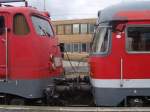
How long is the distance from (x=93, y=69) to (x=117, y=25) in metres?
1.24

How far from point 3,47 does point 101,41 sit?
8.19ft

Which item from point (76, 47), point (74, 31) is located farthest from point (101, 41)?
point (74, 31)

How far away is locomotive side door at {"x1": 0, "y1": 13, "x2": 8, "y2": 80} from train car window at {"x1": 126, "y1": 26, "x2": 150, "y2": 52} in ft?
10.1

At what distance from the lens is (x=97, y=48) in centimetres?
1202

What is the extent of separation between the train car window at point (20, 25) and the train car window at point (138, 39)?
260 centimetres

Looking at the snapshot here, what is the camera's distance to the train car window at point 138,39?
11.6 meters

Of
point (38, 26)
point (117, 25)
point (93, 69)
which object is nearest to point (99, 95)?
point (93, 69)

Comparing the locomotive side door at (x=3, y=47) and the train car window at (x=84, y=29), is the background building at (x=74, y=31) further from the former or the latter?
the locomotive side door at (x=3, y=47)

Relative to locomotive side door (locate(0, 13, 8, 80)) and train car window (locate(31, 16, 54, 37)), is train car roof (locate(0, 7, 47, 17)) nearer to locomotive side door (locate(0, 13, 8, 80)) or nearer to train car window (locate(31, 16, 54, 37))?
locomotive side door (locate(0, 13, 8, 80))

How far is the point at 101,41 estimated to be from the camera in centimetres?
1196

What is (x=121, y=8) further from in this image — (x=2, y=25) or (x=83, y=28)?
(x=83, y=28)

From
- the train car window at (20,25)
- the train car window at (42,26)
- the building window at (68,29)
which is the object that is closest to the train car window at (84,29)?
the building window at (68,29)

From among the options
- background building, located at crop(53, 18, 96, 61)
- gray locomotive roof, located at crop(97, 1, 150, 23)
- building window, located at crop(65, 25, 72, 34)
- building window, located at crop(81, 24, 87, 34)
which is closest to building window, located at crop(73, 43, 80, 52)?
background building, located at crop(53, 18, 96, 61)

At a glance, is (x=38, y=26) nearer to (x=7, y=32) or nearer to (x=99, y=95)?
(x=7, y=32)
